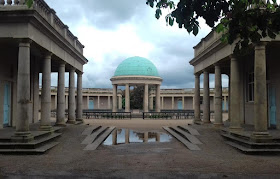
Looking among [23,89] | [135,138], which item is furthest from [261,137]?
[23,89]

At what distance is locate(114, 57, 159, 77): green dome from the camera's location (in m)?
41.5

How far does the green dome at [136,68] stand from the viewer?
4150 centimetres

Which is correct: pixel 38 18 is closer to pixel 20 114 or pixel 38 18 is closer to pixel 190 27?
pixel 20 114

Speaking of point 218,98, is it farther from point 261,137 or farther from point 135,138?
point 261,137

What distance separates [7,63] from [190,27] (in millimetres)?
14062

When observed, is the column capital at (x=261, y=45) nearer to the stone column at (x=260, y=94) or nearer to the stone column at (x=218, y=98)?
the stone column at (x=260, y=94)

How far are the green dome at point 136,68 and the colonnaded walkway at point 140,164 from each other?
94.2ft

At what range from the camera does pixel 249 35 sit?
591cm

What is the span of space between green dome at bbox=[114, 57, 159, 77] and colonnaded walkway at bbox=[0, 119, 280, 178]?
94.2 feet

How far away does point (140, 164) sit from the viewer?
948 centimetres

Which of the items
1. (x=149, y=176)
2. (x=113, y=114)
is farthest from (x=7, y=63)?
Result: (x=113, y=114)

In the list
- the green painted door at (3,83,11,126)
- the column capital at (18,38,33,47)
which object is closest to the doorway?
the column capital at (18,38,33,47)

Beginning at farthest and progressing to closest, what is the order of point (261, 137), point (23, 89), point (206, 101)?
point (206, 101), point (23, 89), point (261, 137)

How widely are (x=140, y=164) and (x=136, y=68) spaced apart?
32856 mm
